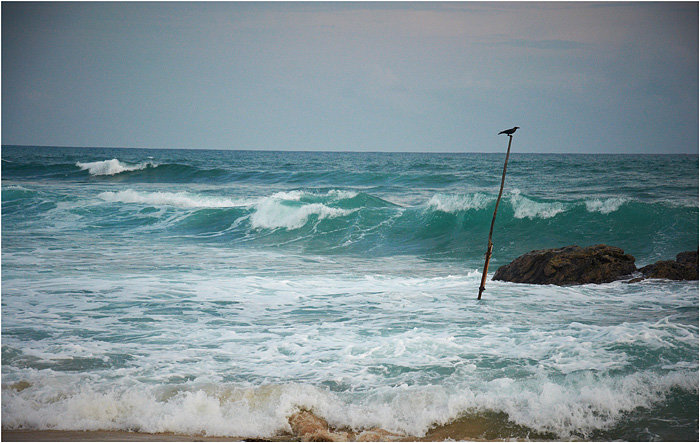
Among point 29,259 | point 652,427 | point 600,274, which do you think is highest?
point 600,274

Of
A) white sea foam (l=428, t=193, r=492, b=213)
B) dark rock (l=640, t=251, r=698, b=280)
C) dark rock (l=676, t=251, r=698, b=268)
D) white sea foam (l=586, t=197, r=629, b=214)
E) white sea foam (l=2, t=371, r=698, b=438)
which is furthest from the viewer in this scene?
white sea foam (l=428, t=193, r=492, b=213)

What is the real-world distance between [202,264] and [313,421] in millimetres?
7961

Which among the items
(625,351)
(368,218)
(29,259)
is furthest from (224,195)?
(625,351)

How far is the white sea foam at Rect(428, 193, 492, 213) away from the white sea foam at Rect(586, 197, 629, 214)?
3.32 m

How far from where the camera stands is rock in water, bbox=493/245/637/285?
31.9ft

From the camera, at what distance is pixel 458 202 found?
744 inches

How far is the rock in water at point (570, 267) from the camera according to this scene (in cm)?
972

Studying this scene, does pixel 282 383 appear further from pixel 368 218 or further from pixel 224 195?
pixel 224 195

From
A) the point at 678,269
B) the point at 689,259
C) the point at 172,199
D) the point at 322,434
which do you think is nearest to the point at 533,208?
the point at 689,259

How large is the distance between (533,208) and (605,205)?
7.69ft

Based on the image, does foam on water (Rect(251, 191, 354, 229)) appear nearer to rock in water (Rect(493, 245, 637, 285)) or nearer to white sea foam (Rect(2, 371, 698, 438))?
rock in water (Rect(493, 245, 637, 285))

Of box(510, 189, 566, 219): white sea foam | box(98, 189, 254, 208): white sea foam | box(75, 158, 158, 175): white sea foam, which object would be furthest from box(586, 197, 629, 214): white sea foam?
box(75, 158, 158, 175): white sea foam

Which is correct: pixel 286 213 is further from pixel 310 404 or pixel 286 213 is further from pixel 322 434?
pixel 322 434

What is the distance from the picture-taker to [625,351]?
6.34 m
